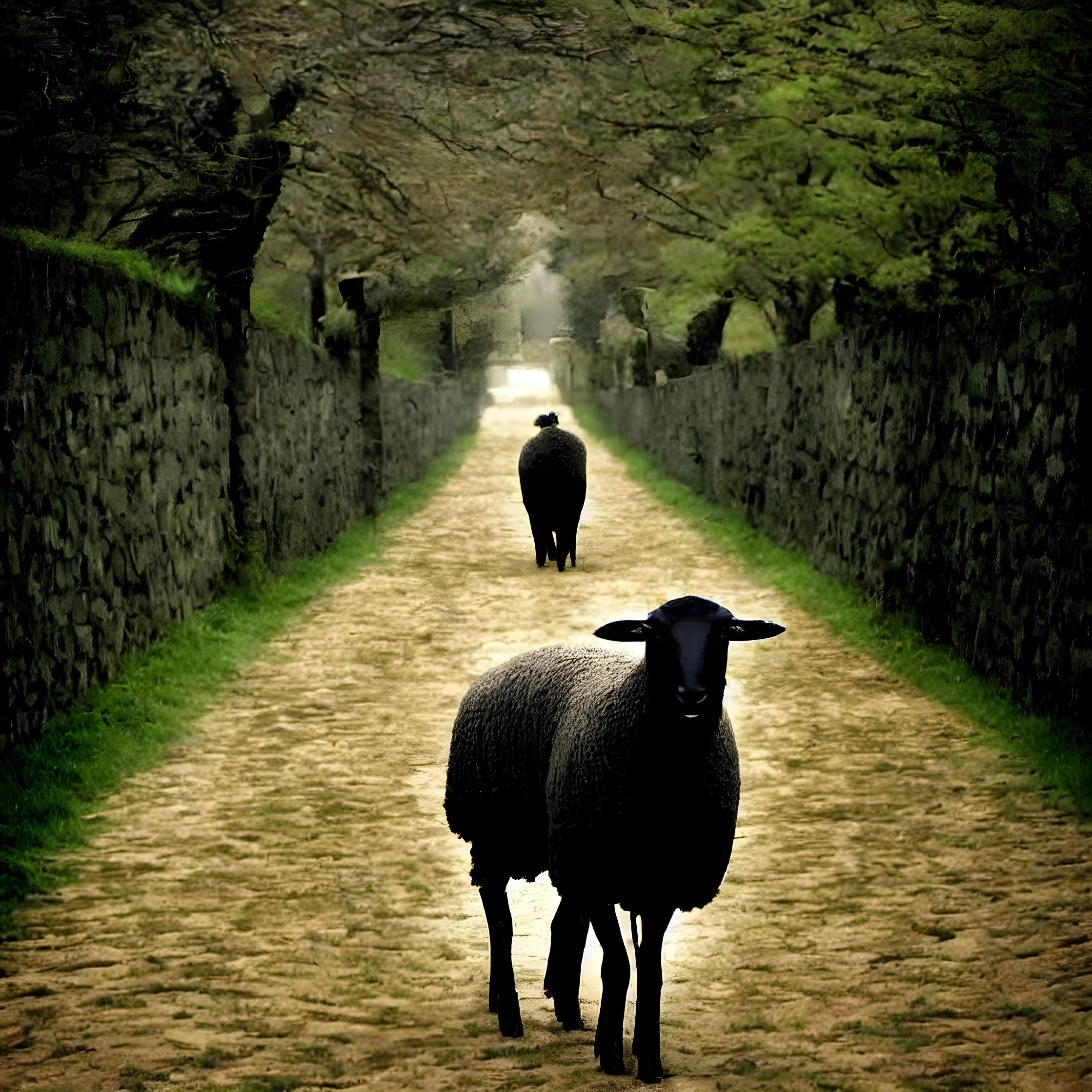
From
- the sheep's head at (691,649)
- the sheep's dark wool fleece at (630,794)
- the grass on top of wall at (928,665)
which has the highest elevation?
the sheep's head at (691,649)

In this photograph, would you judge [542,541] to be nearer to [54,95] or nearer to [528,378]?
[54,95]

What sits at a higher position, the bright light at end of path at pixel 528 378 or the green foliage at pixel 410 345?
the bright light at end of path at pixel 528 378

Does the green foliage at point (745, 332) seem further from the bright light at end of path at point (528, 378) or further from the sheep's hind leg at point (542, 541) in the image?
the bright light at end of path at point (528, 378)

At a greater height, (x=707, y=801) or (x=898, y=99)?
(x=898, y=99)

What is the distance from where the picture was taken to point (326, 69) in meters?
14.9

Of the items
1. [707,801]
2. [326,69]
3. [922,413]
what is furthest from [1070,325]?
[326,69]

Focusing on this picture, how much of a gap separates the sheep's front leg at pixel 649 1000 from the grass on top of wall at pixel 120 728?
2.95 metres

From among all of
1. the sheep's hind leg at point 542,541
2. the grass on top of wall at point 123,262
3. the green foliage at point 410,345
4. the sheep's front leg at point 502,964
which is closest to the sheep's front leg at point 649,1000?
the sheep's front leg at point 502,964

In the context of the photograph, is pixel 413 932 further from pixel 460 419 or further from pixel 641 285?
pixel 460 419

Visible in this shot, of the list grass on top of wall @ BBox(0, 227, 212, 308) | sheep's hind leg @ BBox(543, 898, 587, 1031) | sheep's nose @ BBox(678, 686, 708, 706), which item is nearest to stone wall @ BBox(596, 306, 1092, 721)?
sheep's hind leg @ BBox(543, 898, 587, 1031)

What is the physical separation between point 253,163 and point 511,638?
5.92 m

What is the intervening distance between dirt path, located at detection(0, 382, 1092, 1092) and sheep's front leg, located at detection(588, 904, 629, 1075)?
7cm

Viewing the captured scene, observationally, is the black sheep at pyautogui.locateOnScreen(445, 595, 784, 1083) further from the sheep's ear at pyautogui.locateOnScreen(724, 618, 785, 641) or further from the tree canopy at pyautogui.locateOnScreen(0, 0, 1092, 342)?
the tree canopy at pyautogui.locateOnScreen(0, 0, 1092, 342)

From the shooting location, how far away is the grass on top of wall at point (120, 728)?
6.43 meters
